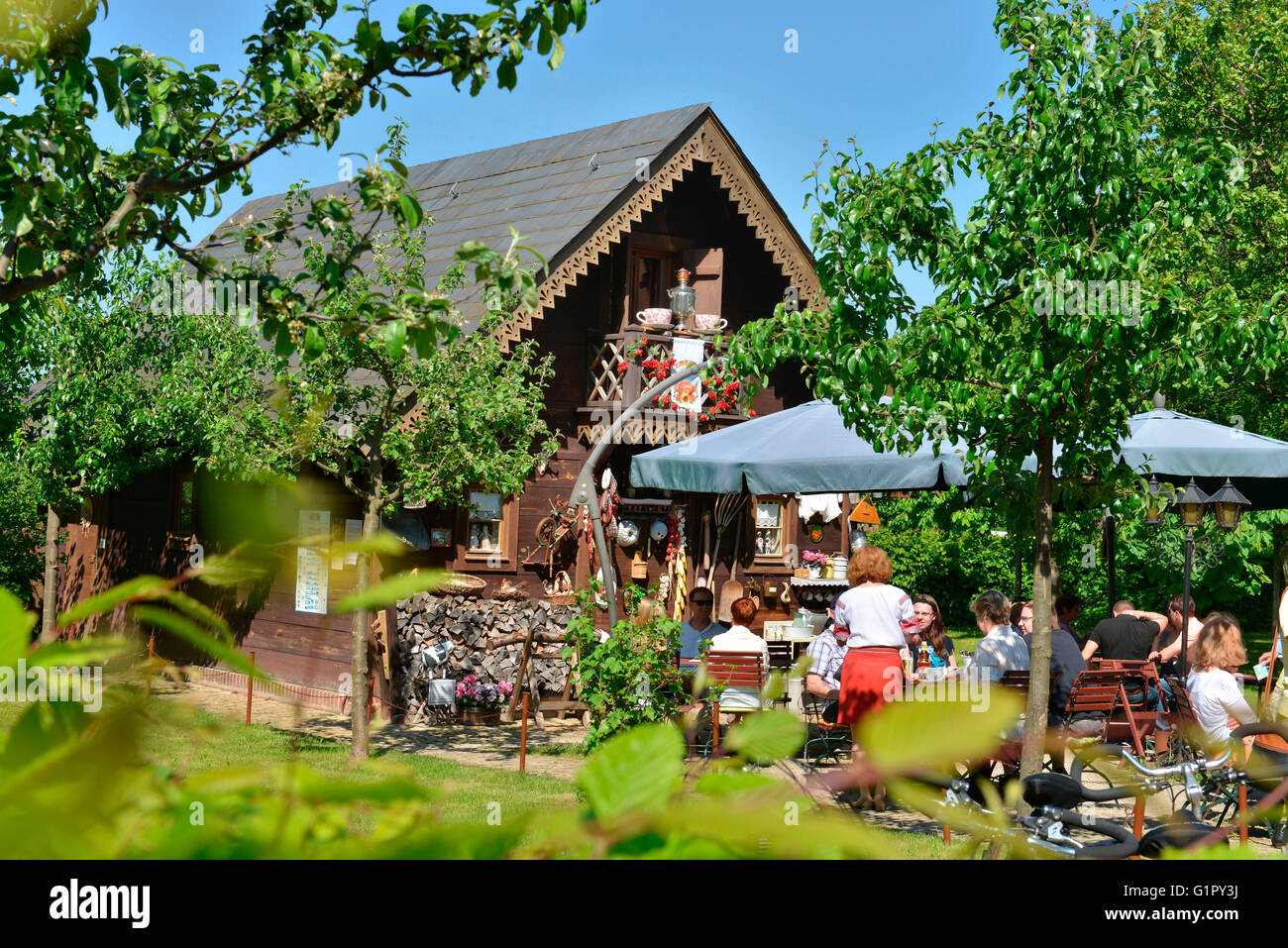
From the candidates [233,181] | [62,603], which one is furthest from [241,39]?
[62,603]

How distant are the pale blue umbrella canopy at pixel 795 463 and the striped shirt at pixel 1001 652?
4.71 feet

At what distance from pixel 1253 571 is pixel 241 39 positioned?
72.2 ft

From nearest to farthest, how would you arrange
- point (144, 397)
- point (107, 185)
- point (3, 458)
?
point (107, 185), point (144, 397), point (3, 458)

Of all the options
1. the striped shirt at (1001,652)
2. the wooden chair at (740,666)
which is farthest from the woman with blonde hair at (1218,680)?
the wooden chair at (740,666)

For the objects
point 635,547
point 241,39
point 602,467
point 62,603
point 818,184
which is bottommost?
point 62,603

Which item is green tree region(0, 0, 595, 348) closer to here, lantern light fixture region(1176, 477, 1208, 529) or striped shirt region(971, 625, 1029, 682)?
striped shirt region(971, 625, 1029, 682)

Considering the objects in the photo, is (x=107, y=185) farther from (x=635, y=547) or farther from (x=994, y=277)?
(x=635, y=547)

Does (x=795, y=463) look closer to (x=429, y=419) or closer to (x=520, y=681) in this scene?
(x=429, y=419)

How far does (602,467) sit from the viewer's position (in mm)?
14562

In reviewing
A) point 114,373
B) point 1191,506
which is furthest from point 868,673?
point 114,373

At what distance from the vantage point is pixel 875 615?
7.00 m

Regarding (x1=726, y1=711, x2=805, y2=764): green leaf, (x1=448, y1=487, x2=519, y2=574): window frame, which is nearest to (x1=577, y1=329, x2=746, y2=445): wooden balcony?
(x1=448, y1=487, x2=519, y2=574): window frame

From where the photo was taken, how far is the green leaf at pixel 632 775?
1.65 feet

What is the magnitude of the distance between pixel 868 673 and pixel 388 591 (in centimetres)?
671
